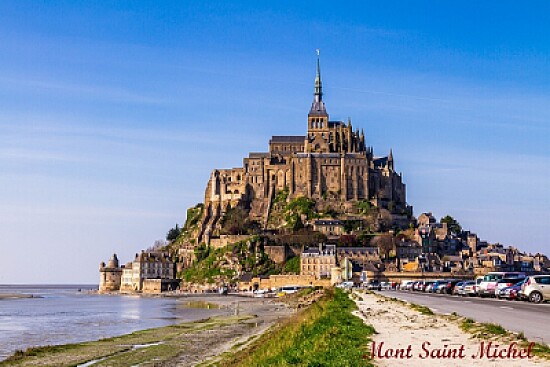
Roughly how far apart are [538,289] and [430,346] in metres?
17.5

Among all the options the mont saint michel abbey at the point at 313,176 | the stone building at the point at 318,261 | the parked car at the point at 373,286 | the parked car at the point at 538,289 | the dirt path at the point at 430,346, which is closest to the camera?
the dirt path at the point at 430,346

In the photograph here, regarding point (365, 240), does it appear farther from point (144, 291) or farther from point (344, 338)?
point (344, 338)

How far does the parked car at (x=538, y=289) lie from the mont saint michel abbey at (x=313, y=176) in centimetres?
9456

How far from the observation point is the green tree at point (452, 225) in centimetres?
13325

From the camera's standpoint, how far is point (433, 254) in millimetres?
114625

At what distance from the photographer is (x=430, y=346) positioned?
15.6m

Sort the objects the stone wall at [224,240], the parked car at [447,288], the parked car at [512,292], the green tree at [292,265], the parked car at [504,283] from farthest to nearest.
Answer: the stone wall at [224,240] → the green tree at [292,265] → the parked car at [447,288] → the parked car at [504,283] → the parked car at [512,292]

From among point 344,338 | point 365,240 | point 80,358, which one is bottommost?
point 80,358

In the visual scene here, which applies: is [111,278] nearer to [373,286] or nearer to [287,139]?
[287,139]

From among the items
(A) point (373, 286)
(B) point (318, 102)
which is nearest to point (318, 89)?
(B) point (318, 102)

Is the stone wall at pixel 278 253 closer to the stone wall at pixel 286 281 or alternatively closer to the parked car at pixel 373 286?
the stone wall at pixel 286 281

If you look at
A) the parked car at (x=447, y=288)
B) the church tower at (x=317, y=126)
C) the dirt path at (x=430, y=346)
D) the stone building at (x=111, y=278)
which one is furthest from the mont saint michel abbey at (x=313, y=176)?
the dirt path at (x=430, y=346)

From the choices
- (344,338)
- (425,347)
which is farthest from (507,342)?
(344,338)

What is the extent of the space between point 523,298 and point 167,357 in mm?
16814
